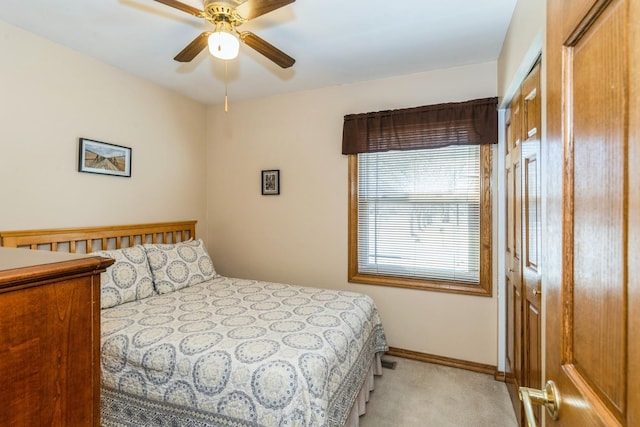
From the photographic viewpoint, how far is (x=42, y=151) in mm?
2301

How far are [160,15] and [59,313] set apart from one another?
1.99 m

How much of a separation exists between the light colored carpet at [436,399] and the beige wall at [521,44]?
2.15 meters

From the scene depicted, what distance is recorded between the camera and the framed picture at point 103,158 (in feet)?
8.32

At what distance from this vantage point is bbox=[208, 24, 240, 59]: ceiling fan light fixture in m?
1.67

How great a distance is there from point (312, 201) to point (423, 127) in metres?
1.27

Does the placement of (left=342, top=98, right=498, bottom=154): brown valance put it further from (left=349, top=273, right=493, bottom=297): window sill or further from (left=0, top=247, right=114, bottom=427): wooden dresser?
(left=0, top=247, right=114, bottom=427): wooden dresser

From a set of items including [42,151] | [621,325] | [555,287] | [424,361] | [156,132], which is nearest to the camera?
[621,325]

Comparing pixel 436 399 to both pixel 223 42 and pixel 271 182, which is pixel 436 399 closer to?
pixel 271 182

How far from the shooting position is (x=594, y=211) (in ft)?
A: 1.81

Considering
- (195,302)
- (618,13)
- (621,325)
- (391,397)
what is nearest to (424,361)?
(391,397)

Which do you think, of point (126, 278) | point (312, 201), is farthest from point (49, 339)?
point (312, 201)

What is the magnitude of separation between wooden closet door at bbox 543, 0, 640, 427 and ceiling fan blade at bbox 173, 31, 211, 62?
1666mm

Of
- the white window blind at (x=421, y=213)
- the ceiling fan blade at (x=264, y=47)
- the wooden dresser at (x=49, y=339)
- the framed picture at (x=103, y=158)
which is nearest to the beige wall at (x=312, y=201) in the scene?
the white window blind at (x=421, y=213)

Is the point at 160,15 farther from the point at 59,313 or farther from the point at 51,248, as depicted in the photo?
the point at 59,313
